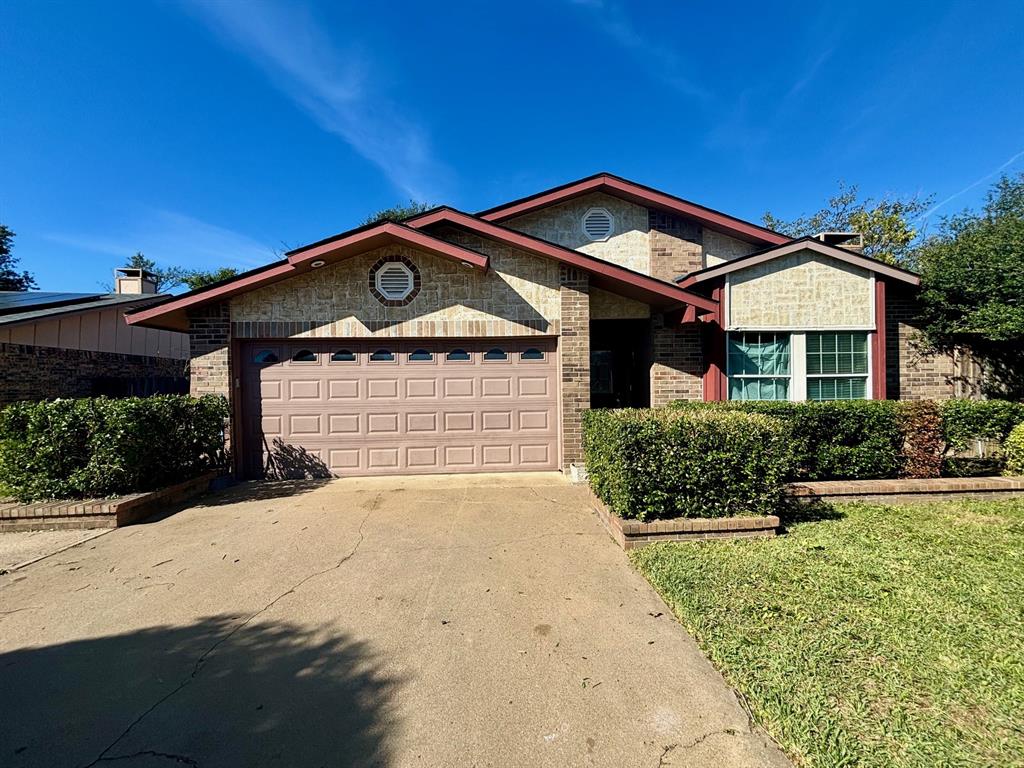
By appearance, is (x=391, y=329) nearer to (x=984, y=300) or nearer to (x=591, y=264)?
(x=591, y=264)

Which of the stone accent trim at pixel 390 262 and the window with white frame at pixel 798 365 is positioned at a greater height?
the stone accent trim at pixel 390 262

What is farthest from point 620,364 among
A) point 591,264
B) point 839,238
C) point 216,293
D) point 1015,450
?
point 216,293

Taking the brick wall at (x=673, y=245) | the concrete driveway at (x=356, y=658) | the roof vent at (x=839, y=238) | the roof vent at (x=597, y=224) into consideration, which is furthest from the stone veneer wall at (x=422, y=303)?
the roof vent at (x=839, y=238)

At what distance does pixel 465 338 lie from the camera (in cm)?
810

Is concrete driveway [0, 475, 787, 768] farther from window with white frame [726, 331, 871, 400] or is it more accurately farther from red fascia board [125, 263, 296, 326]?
window with white frame [726, 331, 871, 400]

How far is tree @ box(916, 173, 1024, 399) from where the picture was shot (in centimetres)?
820

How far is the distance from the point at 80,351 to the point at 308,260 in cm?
924

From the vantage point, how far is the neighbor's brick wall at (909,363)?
898cm

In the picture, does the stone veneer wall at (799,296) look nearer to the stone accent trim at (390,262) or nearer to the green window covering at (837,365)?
the green window covering at (837,365)

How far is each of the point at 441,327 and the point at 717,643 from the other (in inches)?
247

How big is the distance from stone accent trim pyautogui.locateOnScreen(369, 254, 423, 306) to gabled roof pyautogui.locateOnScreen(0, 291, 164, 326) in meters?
8.49

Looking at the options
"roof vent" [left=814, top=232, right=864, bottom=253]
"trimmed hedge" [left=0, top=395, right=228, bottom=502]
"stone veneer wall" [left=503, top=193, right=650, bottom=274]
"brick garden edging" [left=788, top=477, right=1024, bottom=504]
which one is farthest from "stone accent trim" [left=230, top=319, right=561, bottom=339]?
"roof vent" [left=814, top=232, right=864, bottom=253]

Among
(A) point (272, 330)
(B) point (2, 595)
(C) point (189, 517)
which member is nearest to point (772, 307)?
(A) point (272, 330)

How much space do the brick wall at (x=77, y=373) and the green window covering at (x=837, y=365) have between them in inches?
664
